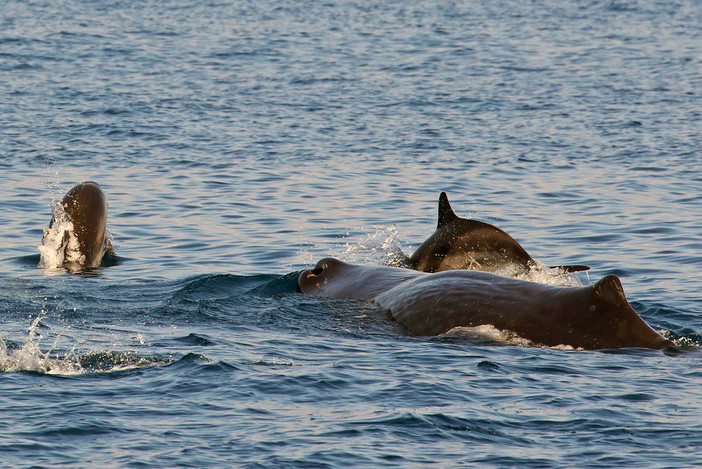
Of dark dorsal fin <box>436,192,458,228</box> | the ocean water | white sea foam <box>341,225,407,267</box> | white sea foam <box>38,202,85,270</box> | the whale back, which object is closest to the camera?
the ocean water

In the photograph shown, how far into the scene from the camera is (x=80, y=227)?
54.0ft

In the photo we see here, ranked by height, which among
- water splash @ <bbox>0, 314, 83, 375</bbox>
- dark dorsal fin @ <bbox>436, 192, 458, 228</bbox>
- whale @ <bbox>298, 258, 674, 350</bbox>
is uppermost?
dark dorsal fin @ <bbox>436, 192, 458, 228</bbox>

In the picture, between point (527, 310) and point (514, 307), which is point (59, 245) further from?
point (527, 310)

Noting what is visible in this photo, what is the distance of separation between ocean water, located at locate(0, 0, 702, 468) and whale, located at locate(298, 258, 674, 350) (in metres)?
0.20

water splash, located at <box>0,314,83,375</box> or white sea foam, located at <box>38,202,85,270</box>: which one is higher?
white sea foam, located at <box>38,202,85,270</box>

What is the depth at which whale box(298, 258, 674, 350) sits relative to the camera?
1161cm

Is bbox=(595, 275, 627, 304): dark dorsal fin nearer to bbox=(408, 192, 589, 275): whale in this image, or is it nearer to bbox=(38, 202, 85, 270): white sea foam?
bbox=(408, 192, 589, 275): whale

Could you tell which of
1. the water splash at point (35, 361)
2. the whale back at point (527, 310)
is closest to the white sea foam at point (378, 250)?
the whale back at point (527, 310)

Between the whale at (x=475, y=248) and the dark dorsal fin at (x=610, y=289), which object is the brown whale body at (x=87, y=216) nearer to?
the whale at (x=475, y=248)

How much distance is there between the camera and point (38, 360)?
Answer: 11.2 m

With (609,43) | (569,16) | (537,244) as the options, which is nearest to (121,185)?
(537,244)

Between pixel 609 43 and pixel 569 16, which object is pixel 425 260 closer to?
pixel 609 43

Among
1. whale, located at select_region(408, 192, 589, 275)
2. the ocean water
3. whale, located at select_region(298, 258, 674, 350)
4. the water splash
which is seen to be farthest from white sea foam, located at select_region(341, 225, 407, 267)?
the water splash

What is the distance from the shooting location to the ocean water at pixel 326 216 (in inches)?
381
